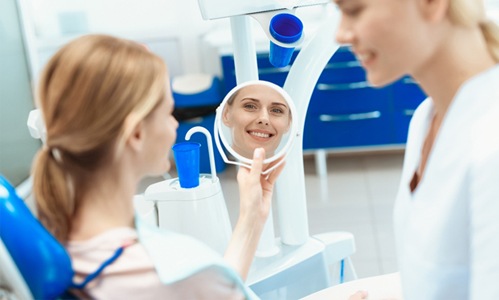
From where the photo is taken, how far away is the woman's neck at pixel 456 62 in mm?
1004

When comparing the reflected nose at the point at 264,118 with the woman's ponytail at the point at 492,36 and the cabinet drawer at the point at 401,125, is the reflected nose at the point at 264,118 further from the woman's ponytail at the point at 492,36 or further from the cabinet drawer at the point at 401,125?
the cabinet drawer at the point at 401,125

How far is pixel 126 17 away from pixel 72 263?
3.44 meters

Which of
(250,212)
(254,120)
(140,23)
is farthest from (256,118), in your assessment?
(140,23)

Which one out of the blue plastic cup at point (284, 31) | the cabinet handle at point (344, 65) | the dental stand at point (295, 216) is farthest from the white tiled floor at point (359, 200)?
the blue plastic cup at point (284, 31)

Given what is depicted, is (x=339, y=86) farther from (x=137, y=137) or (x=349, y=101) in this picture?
(x=137, y=137)

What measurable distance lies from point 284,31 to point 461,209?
0.71 m

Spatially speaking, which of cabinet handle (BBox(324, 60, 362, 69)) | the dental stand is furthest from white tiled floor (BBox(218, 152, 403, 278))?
the dental stand

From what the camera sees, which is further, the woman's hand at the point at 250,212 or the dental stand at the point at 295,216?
the dental stand at the point at 295,216

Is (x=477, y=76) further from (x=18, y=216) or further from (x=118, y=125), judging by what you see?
(x=18, y=216)

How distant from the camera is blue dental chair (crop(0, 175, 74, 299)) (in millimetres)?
961

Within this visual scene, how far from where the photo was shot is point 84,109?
968 mm

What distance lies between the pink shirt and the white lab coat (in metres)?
0.36

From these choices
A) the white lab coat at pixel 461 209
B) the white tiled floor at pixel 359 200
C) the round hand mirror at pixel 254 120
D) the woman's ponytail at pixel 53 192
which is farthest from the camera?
the white tiled floor at pixel 359 200

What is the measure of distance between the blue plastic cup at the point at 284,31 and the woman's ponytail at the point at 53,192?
66 centimetres
